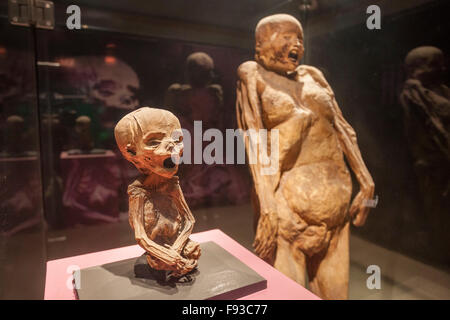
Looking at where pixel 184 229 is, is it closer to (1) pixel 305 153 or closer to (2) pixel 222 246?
(2) pixel 222 246

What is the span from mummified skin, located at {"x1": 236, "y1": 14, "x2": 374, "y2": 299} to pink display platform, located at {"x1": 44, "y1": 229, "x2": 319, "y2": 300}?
223mm

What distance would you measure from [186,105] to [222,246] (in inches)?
40.4

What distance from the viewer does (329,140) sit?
81.7 inches

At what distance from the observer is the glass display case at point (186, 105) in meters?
1.91

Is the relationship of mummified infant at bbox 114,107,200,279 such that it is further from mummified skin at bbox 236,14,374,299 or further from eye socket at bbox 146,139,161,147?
mummified skin at bbox 236,14,374,299

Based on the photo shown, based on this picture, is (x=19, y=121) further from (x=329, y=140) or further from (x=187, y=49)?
(x=329, y=140)

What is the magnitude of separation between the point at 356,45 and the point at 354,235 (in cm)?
155

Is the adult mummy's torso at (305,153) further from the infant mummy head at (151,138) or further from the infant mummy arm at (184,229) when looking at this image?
the infant mummy head at (151,138)

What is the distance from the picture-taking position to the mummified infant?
1.23 metres

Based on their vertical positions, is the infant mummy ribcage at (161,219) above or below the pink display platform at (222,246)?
above

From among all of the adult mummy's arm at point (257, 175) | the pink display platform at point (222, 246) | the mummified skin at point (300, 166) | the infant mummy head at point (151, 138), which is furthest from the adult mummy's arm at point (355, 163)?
the infant mummy head at point (151, 138)

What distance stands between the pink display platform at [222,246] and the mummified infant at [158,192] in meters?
0.33

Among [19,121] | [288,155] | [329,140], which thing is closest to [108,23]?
[19,121]

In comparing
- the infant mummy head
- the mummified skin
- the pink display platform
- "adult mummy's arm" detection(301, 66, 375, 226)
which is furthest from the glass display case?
the infant mummy head
